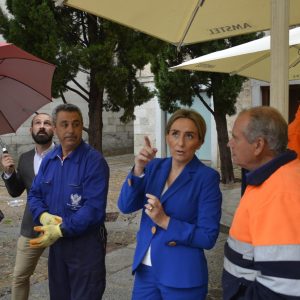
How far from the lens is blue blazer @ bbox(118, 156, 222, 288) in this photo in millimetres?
2406

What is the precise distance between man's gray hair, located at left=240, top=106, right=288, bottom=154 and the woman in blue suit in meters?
0.70

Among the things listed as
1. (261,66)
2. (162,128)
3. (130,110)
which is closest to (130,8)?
(261,66)

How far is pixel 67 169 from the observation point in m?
3.00

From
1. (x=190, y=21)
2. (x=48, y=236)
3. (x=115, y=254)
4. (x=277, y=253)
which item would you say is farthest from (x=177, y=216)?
(x=115, y=254)

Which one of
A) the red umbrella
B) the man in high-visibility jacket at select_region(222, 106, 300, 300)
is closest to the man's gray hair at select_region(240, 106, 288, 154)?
the man in high-visibility jacket at select_region(222, 106, 300, 300)

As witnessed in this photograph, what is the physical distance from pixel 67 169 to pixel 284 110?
143 centimetres

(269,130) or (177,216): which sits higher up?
(269,130)

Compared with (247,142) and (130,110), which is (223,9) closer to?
(247,142)

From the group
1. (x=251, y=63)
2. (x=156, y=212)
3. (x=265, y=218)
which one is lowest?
(x=156, y=212)

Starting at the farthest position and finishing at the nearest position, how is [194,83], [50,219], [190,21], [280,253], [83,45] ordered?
[194,83]
[83,45]
[190,21]
[50,219]
[280,253]

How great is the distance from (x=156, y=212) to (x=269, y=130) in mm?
798

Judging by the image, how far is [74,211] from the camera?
292 centimetres

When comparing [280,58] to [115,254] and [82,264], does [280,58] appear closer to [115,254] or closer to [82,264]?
[82,264]

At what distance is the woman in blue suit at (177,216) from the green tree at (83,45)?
4.30 metres
